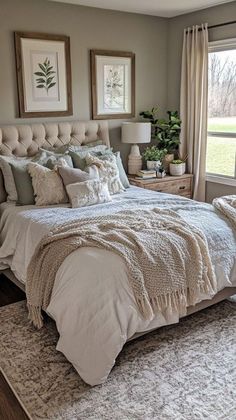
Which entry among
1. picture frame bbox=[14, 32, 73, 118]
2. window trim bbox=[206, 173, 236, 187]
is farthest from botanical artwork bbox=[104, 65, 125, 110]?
window trim bbox=[206, 173, 236, 187]

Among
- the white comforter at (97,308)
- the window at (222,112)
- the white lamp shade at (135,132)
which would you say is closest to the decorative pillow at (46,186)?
the white comforter at (97,308)

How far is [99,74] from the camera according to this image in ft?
15.3

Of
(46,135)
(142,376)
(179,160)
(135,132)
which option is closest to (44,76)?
(46,135)

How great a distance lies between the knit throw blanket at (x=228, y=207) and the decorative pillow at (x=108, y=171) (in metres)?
1.10

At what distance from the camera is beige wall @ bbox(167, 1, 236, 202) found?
442 cm

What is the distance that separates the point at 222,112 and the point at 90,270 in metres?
3.20

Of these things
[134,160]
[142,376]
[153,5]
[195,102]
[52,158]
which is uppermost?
[153,5]

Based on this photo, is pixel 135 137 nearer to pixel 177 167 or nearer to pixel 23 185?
pixel 177 167

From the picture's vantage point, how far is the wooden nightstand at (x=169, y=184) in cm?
464

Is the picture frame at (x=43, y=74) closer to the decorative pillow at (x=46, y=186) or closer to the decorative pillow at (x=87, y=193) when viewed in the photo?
the decorative pillow at (x=46, y=186)

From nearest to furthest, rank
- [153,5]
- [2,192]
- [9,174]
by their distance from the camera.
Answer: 1. [9,174]
2. [2,192]
3. [153,5]

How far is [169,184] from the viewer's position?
4840mm

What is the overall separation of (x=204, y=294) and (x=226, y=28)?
3.18m

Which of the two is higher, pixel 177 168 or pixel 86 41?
pixel 86 41
